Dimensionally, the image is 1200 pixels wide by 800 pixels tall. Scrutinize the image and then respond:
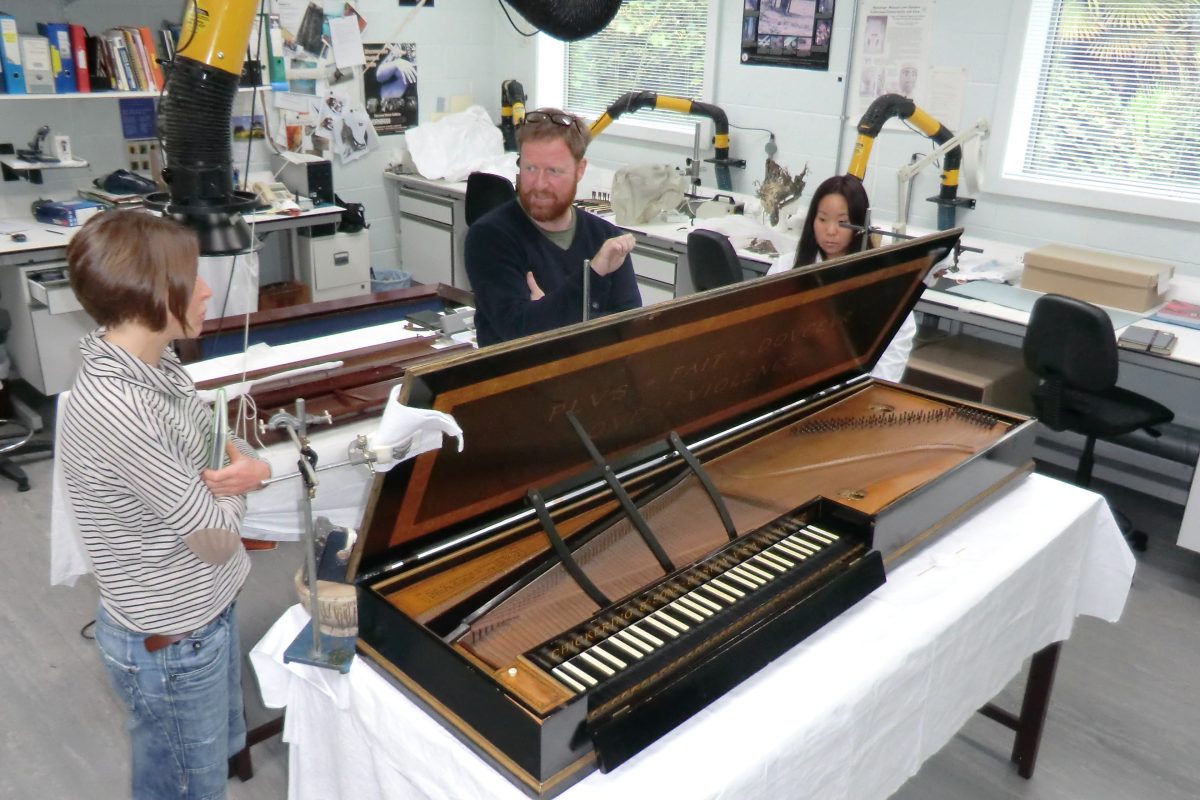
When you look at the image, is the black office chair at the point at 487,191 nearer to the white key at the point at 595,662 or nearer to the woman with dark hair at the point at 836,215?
the woman with dark hair at the point at 836,215

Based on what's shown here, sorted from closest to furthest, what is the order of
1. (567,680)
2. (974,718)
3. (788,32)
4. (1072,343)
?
(567,680)
(974,718)
(1072,343)
(788,32)

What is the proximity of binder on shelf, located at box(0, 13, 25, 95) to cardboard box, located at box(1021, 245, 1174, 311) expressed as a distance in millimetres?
4478

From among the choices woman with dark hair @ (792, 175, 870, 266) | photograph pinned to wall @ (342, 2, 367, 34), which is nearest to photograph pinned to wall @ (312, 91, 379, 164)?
photograph pinned to wall @ (342, 2, 367, 34)

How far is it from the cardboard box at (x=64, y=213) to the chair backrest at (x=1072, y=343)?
418cm

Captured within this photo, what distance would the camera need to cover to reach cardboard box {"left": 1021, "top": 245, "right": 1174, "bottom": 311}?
3619mm

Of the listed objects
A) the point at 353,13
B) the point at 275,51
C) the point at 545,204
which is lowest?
the point at 545,204

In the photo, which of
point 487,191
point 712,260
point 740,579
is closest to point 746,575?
point 740,579

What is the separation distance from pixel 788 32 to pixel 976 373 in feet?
7.25

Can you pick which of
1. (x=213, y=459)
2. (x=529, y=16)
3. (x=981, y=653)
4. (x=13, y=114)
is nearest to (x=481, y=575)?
(x=213, y=459)

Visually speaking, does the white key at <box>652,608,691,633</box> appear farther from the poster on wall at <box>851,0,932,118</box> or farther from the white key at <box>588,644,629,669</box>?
the poster on wall at <box>851,0,932,118</box>

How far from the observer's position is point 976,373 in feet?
12.6

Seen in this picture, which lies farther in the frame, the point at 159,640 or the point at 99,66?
the point at 99,66

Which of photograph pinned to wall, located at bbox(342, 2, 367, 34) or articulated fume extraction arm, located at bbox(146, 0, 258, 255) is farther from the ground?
photograph pinned to wall, located at bbox(342, 2, 367, 34)

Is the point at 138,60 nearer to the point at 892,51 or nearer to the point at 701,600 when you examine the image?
the point at 892,51
